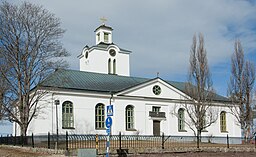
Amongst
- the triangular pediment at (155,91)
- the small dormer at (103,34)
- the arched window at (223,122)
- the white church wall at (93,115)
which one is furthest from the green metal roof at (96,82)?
the small dormer at (103,34)

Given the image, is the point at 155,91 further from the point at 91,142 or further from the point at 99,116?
the point at 91,142

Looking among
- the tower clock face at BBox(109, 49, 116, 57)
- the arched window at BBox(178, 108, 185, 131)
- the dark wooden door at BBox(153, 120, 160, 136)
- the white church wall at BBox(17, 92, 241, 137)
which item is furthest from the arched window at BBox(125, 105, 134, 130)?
the tower clock face at BBox(109, 49, 116, 57)

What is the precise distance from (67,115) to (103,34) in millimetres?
16738

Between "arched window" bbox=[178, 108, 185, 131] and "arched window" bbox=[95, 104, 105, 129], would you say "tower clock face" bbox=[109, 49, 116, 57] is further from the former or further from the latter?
"arched window" bbox=[178, 108, 185, 131]

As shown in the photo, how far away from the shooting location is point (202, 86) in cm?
3375

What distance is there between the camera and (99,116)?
36188mm

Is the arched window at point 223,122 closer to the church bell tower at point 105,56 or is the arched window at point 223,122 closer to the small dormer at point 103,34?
the church bell tower at point 105,56

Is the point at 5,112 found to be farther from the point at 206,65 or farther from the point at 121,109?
the point at 206,65

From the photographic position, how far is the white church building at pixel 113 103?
3328 centimetres

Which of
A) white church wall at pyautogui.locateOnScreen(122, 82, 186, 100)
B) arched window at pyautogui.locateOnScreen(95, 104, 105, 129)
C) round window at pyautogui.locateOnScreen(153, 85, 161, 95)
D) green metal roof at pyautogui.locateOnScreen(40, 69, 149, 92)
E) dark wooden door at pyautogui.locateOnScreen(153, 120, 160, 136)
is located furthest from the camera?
round window at pyautogui.locateOnScreen(153, 85, 161, 95)

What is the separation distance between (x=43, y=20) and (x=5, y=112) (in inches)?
311

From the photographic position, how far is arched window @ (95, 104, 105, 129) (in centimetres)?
3581

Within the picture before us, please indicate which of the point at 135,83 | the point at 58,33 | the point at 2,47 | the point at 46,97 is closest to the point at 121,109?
the point at 135,83

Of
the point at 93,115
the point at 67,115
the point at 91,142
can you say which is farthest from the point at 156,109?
the point at 91,142
